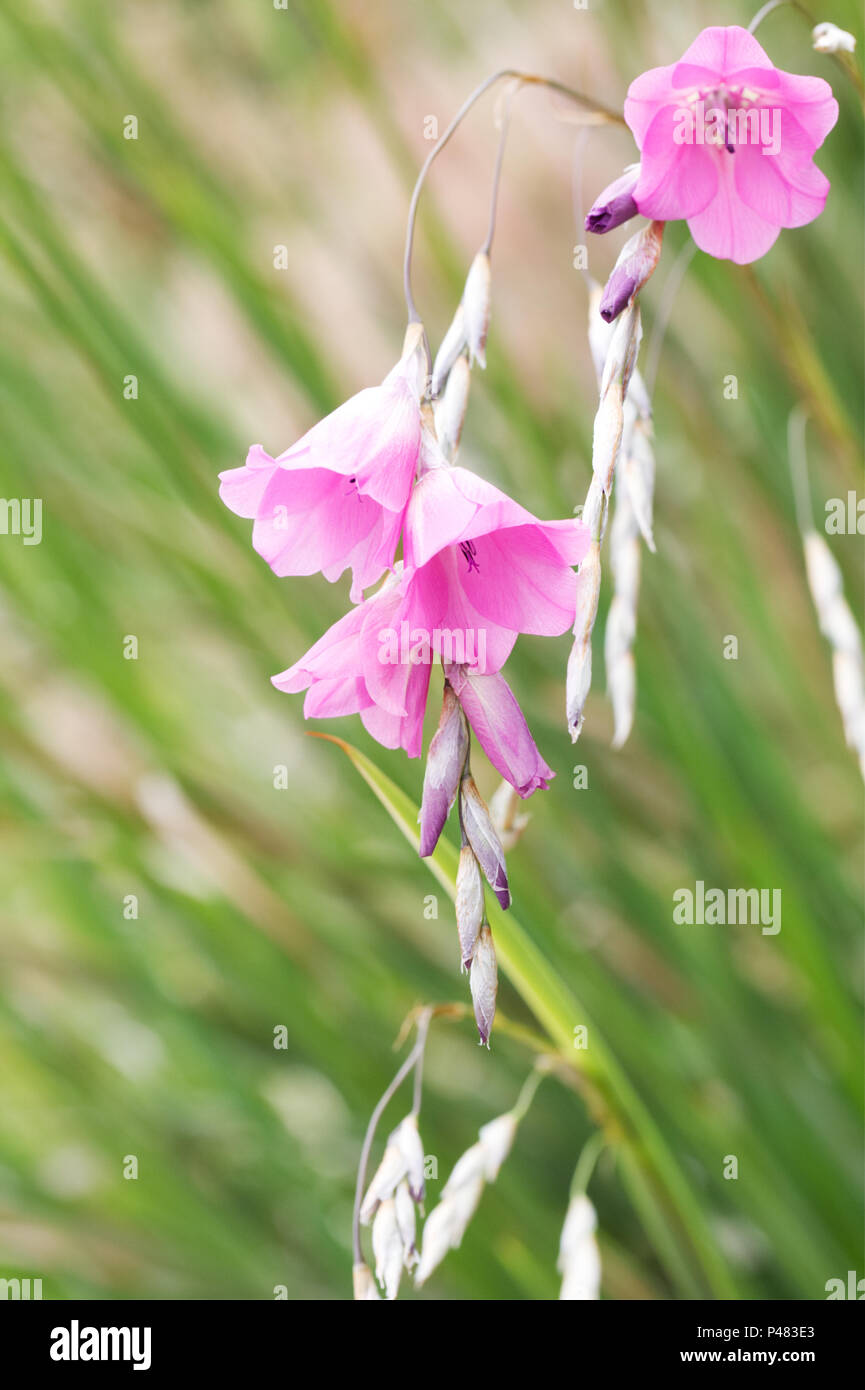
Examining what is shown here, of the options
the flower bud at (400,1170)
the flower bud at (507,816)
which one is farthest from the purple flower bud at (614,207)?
the flower bud at (400,1170)

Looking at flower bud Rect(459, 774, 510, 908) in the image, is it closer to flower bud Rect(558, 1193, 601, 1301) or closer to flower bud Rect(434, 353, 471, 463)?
flower bud Rect(434, 353, 471, 463)

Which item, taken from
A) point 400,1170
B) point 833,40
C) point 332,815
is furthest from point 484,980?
point 332,815

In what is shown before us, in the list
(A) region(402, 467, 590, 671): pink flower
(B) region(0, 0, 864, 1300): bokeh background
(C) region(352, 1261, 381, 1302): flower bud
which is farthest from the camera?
(B) region(0, 0, 864, 1300): bokeh background

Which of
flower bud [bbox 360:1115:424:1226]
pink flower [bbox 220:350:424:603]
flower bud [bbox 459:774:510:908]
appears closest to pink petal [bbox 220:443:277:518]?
pink flower [bbox 220:350:424:603]

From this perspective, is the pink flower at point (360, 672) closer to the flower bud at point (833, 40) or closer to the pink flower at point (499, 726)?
the pink flower at point (499, 726)

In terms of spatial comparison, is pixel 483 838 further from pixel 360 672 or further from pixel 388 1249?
pixel 388 1249
